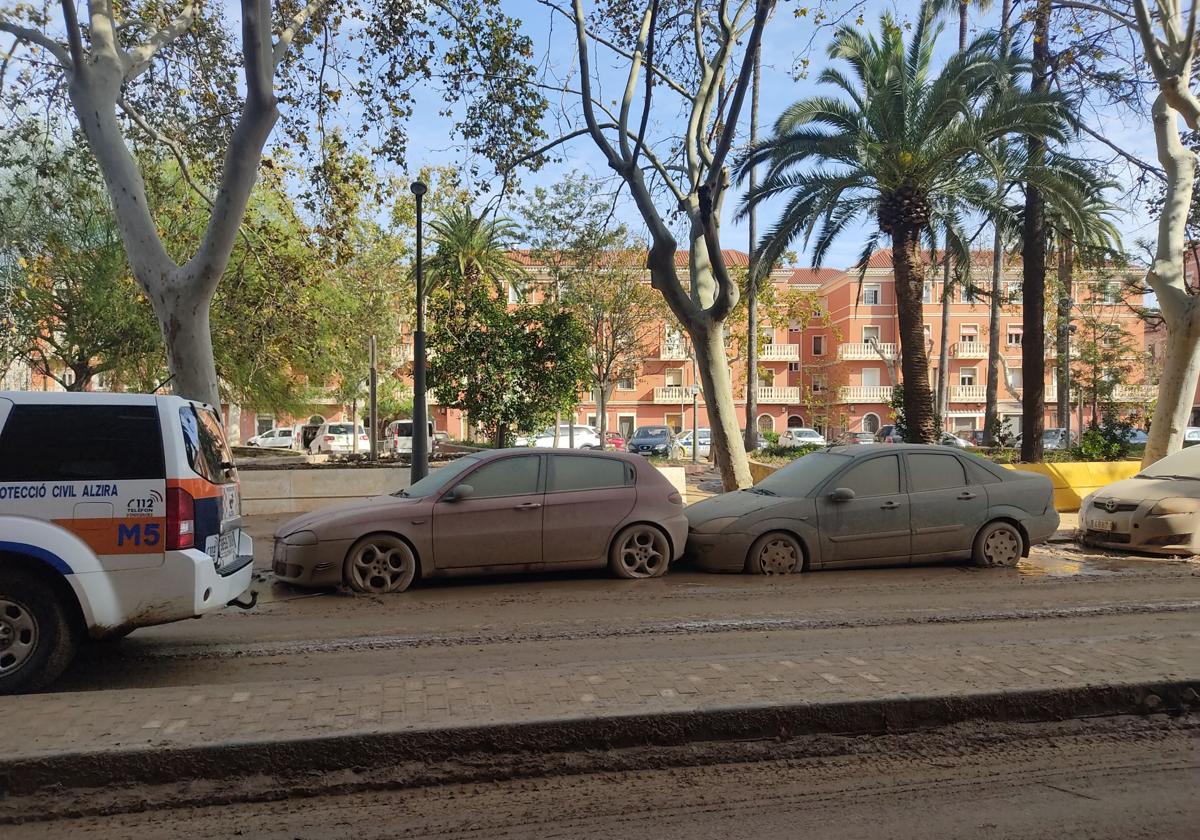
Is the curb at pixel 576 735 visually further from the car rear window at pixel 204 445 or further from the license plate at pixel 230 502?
the license plate at pixel 230 502

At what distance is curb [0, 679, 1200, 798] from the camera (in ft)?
12.5

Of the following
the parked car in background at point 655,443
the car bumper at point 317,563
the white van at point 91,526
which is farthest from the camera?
the parked car in background at point 655,443

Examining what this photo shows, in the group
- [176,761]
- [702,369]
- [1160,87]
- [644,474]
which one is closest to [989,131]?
[1160,87]

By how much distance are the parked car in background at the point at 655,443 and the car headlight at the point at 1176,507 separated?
85.6 feet

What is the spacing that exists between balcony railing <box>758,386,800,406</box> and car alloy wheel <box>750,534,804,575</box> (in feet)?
159

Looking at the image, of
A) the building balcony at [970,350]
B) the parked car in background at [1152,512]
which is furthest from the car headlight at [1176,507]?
the building balcony at [970,350]

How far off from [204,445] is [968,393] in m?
57.2

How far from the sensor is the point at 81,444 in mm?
5289

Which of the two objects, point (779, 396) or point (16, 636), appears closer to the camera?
point (16, 636)

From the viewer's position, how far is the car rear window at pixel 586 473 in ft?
30.1

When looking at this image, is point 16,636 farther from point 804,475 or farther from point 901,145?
point 901,145

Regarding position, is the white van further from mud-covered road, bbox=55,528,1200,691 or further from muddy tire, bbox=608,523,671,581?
muddy tire, bbox=608,523,671,581

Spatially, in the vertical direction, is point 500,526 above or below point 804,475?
below

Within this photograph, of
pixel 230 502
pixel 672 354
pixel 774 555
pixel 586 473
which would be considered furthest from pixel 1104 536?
pixel 672 354
